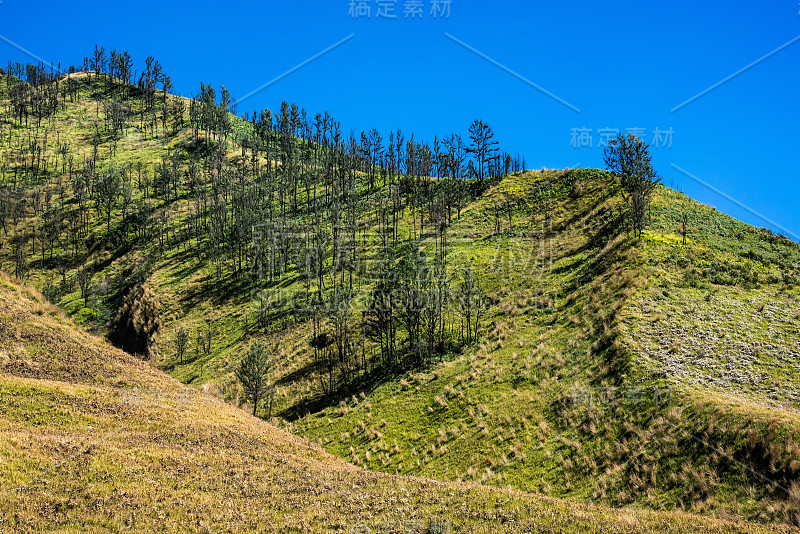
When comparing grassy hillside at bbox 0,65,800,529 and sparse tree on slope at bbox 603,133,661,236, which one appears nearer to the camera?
grassy hillside at bbox 0,65,800,529

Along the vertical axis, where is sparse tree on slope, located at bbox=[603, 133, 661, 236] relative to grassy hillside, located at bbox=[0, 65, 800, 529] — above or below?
above

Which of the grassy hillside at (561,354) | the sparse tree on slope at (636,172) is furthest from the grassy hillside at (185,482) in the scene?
the sparse tree on slope at (636,172)

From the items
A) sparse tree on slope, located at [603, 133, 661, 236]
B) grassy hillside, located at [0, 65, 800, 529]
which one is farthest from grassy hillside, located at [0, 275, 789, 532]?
sparse tree on slope, located at [603, 133, 661, 236]

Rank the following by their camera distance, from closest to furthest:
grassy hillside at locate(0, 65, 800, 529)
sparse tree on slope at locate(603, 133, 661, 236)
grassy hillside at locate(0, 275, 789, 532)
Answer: grassy hillside at locate(0, 275, 789, 532), grassy hillside at locate(0, 65, 800, 529), sparse tree on slope at locate(603, 133, 661, 236)

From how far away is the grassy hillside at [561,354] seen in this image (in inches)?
1006

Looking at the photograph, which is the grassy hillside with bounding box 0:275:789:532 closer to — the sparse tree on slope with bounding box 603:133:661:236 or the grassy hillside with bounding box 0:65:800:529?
the grassy hillside with bounding box 0:65:800:529

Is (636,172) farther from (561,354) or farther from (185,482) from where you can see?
(185,482)

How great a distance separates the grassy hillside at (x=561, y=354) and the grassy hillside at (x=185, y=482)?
134cm

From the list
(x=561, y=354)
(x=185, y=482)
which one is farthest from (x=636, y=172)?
(x=185, y=482)

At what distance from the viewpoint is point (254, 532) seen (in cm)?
1558

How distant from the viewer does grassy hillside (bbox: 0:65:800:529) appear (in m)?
25.5

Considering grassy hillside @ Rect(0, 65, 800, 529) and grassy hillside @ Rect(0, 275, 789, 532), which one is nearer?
grassy hillside @ Rect(0, 275, 789, 532)

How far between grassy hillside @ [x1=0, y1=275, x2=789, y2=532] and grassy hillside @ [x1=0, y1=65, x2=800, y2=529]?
1.34 meters

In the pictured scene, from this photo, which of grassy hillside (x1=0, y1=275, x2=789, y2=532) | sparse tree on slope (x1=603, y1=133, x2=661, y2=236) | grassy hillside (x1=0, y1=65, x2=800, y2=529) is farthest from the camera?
sparse tree on slope (x1=603, y1=133, x2=661, y2=236)
